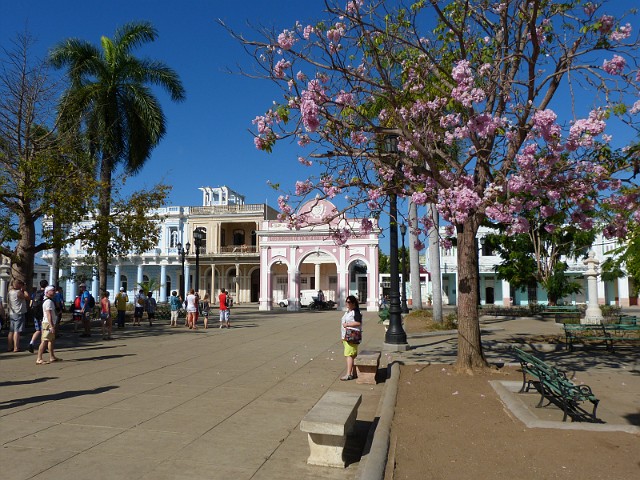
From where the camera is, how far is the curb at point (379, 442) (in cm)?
421

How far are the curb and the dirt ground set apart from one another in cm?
10

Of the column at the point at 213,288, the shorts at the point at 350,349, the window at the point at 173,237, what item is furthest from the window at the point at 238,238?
the shorts at the point at 350,349

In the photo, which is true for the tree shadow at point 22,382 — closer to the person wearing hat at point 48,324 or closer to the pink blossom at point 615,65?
the person wearing hat at point 48,324

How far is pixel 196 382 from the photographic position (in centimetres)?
845

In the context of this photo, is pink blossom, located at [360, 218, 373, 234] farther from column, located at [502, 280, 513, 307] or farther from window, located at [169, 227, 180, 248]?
window, located at [169, 227, 180, 248]

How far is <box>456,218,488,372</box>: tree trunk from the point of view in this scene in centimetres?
891

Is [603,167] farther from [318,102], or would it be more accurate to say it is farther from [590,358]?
[590,358]

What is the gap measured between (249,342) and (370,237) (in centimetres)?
2136

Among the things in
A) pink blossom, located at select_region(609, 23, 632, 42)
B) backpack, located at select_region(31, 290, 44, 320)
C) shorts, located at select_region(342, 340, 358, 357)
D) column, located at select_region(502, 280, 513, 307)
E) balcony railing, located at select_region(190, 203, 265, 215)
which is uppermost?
balcony railing, located at select_region(190, 203, 265, 215)

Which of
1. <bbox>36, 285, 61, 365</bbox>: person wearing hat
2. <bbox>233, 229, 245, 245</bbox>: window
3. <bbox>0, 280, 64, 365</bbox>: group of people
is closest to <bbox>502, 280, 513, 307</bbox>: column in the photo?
<bbox>233, 229, 245, 245</bbox>: window

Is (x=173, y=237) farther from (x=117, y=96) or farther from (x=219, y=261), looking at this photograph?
(x=117, y=96)

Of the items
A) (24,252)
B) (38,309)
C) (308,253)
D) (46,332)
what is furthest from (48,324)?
(308,253)

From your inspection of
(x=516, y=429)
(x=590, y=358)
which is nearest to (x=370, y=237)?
(x=590, y=358)

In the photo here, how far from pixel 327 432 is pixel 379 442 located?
0.71 metres
